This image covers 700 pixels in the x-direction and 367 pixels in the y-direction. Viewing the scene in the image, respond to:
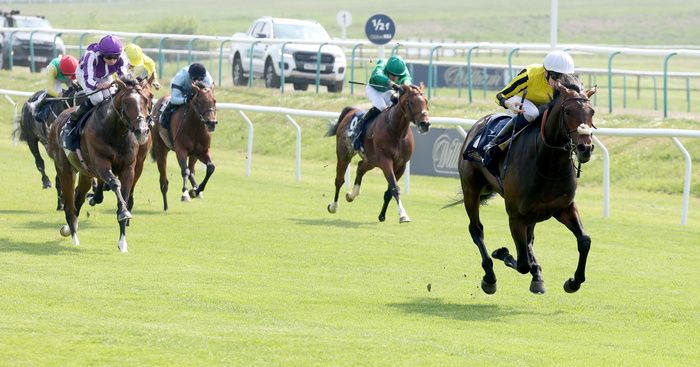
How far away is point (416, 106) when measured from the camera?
1574 centimetres

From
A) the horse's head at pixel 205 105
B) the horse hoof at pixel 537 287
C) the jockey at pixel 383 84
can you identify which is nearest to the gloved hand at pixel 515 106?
the horse hoof at pixel 537 287

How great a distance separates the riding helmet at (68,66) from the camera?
1762cm

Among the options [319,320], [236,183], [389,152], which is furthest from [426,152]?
[319,320]

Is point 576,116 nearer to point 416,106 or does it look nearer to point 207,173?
point 416,106

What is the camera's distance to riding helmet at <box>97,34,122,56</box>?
13.7m

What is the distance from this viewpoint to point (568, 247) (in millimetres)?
14523

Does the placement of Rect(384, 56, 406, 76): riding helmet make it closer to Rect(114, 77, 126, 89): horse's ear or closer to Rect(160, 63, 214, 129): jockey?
Rect(160, 63, 214, 129): jockey

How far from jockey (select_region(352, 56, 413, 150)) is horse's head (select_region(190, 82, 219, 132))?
1.73m

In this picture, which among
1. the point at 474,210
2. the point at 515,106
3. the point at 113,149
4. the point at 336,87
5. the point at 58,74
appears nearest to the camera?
the point at 515,106

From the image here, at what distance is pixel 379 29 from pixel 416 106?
26.9 feet

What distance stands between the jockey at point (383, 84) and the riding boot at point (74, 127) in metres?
3.83

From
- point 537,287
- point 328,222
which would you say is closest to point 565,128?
point 537,287

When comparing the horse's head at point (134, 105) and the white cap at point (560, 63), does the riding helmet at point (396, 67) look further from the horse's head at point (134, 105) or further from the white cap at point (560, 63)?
the white cap at point (560, 63)

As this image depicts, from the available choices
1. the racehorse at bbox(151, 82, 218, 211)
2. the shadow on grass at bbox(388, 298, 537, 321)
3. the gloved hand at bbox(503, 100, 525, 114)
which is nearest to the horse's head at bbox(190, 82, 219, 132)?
the racehorse at bbox(151, 82, 218, 211)
